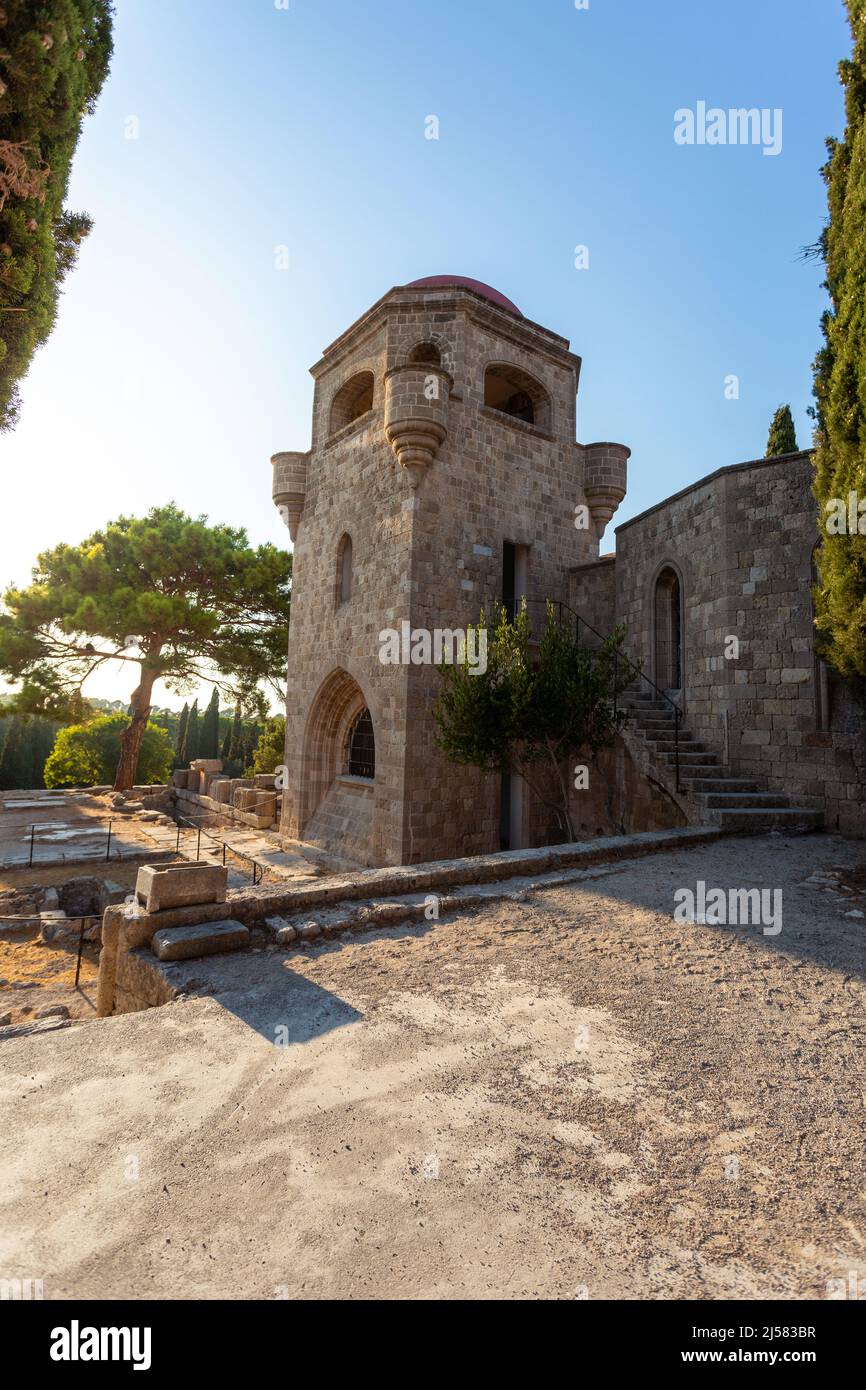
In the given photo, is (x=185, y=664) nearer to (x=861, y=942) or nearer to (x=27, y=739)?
(x=27, y=739)

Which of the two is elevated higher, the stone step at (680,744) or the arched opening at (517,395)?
the arched opening at (517,395)

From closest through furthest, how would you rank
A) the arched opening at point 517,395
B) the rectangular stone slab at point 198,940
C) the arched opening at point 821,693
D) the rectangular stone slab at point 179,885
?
the rectangular stone slab at point 198,940, the rectangular stone slab at point 179,885, the arched opening at point 821,693, the arched opening at point 517,395

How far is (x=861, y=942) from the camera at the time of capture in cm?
484

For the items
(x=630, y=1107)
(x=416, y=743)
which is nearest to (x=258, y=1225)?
(x=630, y=1107)

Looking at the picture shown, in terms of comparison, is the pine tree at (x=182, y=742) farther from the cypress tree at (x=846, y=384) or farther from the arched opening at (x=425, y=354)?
the cypress tree at (x=846, y=384)

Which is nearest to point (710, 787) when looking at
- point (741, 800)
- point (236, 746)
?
point (741, 800)

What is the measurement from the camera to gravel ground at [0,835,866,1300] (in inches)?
77.6

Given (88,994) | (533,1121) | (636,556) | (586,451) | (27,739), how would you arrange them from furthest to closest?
(27,739), (586,451), (636,556), (88,994), (533,1121)

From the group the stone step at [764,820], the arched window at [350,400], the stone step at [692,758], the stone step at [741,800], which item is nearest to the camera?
the stone step at [764,820]

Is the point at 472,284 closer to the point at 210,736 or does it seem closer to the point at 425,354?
the point at 425,354

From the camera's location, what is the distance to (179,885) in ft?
16.0

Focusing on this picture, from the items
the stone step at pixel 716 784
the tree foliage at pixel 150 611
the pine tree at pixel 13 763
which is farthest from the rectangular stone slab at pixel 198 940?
the pine tree at pixel 13 763

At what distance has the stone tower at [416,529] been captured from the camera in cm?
1148
